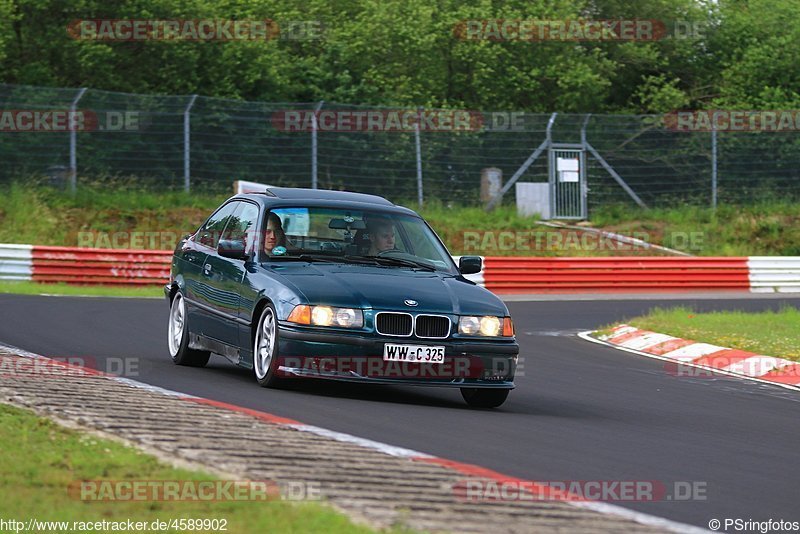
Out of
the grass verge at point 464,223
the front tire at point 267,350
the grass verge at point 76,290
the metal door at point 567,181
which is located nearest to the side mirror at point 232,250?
the front tire at point 267,350

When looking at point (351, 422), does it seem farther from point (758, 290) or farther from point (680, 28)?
point (680, 28)

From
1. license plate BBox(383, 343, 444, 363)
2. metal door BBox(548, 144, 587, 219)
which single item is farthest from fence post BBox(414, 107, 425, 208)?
license plate BBox(383, 343, 444, 363)

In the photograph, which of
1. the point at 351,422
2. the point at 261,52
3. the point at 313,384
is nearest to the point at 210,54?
the point at 261,52

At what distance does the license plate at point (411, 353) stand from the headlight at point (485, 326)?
0.26 metres

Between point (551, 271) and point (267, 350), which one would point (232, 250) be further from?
point (551, 271)

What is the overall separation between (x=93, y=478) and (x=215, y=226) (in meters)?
6.33

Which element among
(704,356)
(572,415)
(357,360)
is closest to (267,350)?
(357,360)

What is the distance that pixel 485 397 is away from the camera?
32.8 ft

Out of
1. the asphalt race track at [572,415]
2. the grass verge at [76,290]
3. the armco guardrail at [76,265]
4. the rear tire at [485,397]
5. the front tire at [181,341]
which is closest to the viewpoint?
the asphalt race track at [572,415]

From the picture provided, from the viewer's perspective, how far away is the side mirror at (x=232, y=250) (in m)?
10.4

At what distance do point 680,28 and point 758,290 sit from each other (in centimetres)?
1976

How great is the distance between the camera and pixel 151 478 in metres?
5.66

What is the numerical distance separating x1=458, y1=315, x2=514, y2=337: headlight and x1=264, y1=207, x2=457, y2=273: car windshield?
93 cm

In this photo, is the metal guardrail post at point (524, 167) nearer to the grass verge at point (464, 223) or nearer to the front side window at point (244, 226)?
the grass verge at point (464, 223)
